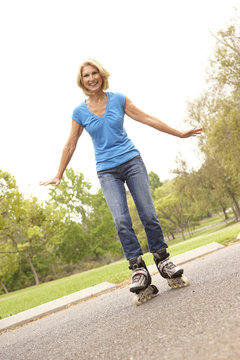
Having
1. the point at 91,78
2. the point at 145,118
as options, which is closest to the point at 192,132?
the point at 145,118

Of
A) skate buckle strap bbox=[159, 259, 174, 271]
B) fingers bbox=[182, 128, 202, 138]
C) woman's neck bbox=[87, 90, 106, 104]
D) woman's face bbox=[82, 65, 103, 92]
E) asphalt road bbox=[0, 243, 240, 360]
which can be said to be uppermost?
woman's face bbox=[82, 65, 103, 92]

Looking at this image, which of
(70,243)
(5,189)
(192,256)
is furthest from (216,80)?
(70,243)

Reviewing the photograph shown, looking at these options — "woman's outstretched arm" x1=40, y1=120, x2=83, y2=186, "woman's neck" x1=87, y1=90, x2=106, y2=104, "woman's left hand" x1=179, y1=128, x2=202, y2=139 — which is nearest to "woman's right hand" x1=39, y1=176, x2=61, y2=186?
"woman's outstretched arm" x1=40, y1=120, x2=83, y2=186

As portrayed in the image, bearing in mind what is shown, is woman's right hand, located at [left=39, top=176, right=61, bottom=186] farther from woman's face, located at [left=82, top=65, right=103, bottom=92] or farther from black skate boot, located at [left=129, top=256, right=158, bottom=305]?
black skate boot, located at [left=129, top=256, right=158, bottom=305]

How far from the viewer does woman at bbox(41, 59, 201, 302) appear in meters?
3.51

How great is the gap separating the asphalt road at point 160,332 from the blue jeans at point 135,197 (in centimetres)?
51

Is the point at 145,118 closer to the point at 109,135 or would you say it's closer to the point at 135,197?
the point at 109,135

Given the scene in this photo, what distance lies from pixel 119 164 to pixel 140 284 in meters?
1.15

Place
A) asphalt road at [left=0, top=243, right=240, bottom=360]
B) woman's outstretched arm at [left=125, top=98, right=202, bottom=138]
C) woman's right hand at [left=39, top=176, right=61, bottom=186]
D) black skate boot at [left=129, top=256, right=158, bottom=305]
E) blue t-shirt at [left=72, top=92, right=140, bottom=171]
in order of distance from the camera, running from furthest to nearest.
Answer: woman's right hand at [left=39, top=176, right=61, bottom=186]
woman's outstretched arm at [left=125, top=98, right=202, bottom=138]
blue t-shirt at [left=72, top=92, right=140, bottom=171]
black skate boot at [left=129, top=256, right=158, bottom=305]
asphalt road at [left=0, top=243, right=240, bottom=360]

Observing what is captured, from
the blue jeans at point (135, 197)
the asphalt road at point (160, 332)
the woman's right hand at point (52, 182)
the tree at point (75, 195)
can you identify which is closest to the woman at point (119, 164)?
the blue jeans at point (135, 197)

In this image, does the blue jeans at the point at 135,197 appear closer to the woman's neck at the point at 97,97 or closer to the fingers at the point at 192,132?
the fingers at the point at 192,132

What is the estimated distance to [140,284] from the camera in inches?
131

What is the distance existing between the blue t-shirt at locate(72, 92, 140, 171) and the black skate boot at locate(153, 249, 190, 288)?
1.00 metres

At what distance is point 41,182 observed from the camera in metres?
3.96
